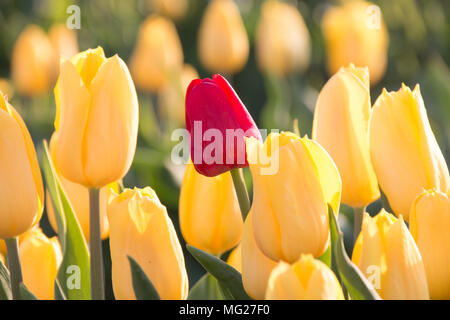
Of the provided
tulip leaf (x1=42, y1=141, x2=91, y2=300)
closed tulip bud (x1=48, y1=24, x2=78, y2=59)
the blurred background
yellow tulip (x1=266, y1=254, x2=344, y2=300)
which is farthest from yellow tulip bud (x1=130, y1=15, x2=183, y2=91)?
yellow tulip (x1=266, y1=254, x2=344, y2=300)

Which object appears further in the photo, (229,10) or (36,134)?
(229,10)

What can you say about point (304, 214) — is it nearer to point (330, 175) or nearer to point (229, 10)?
point (330, 175)

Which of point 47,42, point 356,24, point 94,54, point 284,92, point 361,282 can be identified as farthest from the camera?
point 47,42

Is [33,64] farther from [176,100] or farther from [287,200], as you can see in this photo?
[287,200]

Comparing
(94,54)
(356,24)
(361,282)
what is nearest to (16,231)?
(94,54)

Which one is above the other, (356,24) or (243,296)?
(356,24)

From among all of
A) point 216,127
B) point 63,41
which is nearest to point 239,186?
point 216,127

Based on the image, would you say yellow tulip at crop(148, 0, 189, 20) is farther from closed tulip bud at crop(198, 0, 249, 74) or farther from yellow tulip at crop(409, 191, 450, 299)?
yellow tulip at crop(409, 191, 450, 299)
